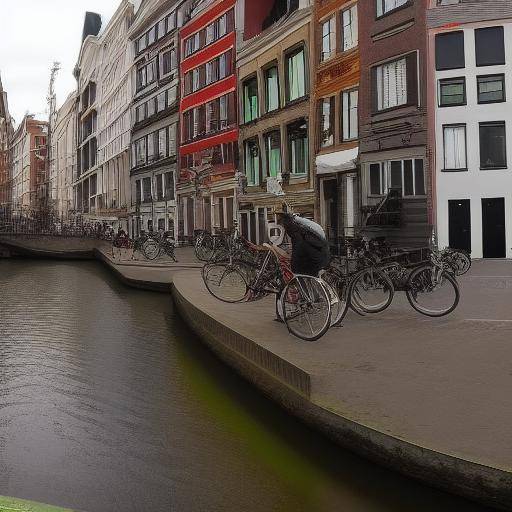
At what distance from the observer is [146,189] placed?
92.8 feet

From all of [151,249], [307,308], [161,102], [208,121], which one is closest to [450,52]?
[151,249]

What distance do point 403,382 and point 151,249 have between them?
15.3m

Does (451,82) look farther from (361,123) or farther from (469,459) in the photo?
(469,459)

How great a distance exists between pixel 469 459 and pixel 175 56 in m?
25.7

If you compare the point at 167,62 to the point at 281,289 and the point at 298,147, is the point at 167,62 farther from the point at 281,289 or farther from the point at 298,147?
the point at 281,289

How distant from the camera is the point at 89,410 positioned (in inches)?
199

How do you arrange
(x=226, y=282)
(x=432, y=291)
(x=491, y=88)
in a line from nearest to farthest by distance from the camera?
(x=432, y=291) < (x=226, y=282) < (x=491, y=88)

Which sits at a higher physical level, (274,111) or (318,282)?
(274,111)

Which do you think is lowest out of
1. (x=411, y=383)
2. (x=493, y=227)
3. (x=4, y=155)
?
(x=411, y=383)

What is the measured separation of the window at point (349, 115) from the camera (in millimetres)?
15633

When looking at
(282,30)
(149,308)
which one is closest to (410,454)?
(149,308)

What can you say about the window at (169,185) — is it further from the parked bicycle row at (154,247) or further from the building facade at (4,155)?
the building facade at (4,155)

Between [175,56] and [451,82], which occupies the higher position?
[175,56]

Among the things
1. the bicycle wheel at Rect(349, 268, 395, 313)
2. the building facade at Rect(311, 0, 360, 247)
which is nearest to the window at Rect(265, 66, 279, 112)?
the building facade at Rect(311, 0, 360, 247)
